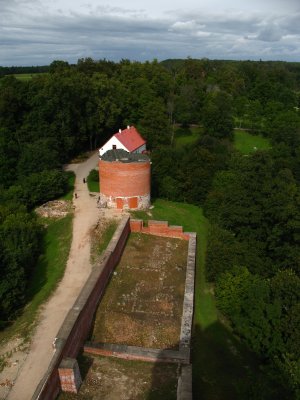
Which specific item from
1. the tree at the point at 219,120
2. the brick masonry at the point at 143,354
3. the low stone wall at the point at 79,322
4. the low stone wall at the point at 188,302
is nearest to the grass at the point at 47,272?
the low stone wall at the point at 79,322

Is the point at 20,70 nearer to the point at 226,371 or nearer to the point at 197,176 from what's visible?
the point at 197,176

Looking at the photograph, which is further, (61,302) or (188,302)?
(188,302)

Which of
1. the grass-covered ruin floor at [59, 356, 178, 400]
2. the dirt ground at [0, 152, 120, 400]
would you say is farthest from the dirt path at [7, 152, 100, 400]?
the grass-covered ruin floor at [59, 356, 178, 400]

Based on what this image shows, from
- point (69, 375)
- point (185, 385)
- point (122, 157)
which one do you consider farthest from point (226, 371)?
point (122, 157)

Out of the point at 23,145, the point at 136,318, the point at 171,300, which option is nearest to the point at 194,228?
the point at 171,300

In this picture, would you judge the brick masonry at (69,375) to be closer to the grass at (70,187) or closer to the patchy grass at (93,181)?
the grass at (70,187)

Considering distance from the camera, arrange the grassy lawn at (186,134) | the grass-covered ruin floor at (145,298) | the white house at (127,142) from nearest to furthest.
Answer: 1. the grass-covered ruin floor at (145,298)
2. the white house at (127,142)
3. the grassy lawn at (186,134)

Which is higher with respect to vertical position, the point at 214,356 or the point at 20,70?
the point at 20,70

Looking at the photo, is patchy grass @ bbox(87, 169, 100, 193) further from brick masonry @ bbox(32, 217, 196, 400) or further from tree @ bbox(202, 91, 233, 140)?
tree @ bbox(202, 91, 233, 140)
